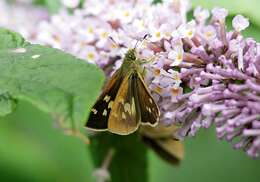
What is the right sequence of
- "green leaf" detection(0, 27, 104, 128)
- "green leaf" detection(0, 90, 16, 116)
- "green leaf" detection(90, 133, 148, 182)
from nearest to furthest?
"green leaf" detection(0, 27, 104, 128) < "green leaf" detection(0, 90, 16, 116) < "green leaf" detection(90, 133, 148, 182)

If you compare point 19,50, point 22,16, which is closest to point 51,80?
point 19,50

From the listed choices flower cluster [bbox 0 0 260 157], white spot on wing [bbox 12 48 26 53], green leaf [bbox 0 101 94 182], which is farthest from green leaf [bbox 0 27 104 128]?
green leaf [bbox 0 101 94 182]

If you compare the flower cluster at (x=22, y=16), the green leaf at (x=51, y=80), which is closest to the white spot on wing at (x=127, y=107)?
the green leaf at (x=51, y=80)

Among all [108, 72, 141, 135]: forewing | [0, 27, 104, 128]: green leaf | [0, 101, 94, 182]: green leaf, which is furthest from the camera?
[0, 101, 94, 182]: green leaf

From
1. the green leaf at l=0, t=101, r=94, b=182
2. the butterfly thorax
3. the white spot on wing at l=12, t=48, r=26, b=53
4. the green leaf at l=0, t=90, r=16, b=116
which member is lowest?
the green leaf at l=0, t=101, r=94, b=182

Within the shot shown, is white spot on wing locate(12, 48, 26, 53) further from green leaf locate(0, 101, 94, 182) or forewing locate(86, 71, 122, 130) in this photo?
green leaf locate(0, 101, 94, 182)

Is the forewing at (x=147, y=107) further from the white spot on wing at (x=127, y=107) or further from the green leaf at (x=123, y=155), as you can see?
the green leaf at (x=123, y=155)

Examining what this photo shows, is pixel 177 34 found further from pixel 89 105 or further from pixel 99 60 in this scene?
pixel 89 105

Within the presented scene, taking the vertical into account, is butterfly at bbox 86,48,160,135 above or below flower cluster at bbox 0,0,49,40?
above
